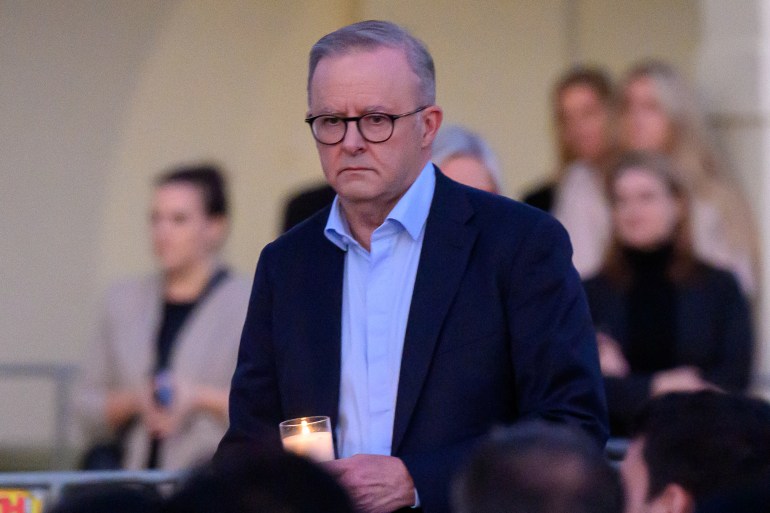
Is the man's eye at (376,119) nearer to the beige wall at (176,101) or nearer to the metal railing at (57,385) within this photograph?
the beige wall at (176,101)

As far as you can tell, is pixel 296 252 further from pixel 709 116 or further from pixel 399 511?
pixel 709 116

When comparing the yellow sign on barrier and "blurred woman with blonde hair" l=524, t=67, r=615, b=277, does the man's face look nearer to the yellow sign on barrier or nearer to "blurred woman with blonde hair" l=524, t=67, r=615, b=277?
the yellow sign on barrier

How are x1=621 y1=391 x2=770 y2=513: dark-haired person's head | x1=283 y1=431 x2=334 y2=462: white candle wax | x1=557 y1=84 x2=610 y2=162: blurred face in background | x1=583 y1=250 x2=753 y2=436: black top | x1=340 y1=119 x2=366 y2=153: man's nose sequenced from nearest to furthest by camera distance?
x1=621 y1=391 x2=770 y2=513: dark-haired person's head → x1=283 y1=431 x2=334 y2=462: white candle wax → x1=340 y1=119 x2=366 y2=153: man's nose → x1=583 y1=250 x2=753 y2=436: black top → x1=557 y1=84 x2=610 y2=162: blurred face in background

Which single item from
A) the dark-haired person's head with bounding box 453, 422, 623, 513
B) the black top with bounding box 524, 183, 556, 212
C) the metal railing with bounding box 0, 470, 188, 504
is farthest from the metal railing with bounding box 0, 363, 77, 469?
the dark-haired person's head with bounding box 453, 422, 623, 513

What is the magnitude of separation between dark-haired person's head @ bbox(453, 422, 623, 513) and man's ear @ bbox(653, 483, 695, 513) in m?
0.50

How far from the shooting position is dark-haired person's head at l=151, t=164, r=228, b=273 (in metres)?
5.47

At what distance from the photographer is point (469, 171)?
459 centimetres

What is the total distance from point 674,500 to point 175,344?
2.93m

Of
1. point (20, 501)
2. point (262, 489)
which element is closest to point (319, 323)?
point (262, 489)

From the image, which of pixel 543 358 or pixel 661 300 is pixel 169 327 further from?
pixel 543 358

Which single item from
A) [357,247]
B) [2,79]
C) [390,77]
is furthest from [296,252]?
[2,79]

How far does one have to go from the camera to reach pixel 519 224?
295 cm

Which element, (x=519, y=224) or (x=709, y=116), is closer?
(x=519, y=224)

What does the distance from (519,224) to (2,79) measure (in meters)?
4.08
